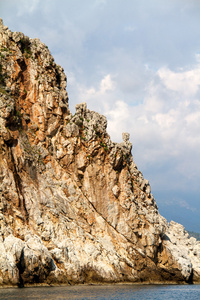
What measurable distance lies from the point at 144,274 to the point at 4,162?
34928 mm

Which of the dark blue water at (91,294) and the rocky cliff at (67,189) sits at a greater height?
the rocky cliff at (67,189)

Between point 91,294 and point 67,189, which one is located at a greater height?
point 67,189

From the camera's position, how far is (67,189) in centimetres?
8238

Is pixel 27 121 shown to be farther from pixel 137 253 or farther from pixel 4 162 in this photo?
pixel 137 253

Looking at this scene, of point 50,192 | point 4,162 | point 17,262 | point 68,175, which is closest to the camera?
point 17,262

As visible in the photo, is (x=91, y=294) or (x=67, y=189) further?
(x=67, y=189)

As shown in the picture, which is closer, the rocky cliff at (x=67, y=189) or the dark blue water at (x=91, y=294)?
the dark blue water at (x=91, y=294)

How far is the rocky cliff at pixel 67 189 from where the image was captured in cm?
7131

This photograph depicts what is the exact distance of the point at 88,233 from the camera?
78812mm

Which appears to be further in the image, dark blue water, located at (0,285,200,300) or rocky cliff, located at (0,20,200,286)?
rocky cliff, located at (0,20,200,286)

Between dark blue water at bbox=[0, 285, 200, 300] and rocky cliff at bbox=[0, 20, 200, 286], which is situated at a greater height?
rocky cliff at bbox=[0, 20, 200, 286]

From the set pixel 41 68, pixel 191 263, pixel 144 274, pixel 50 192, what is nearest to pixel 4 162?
pixel 50 192

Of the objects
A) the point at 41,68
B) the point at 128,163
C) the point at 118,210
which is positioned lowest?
the point at 118,210

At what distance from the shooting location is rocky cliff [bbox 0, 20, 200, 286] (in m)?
71.3
